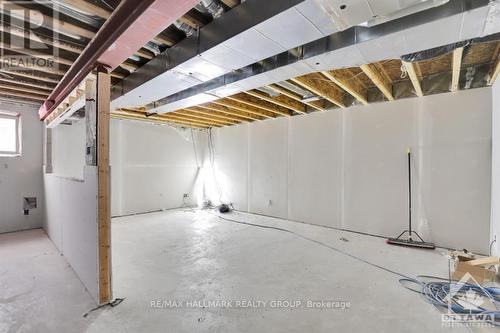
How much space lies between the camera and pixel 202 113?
5285 mm

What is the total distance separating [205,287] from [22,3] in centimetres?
281

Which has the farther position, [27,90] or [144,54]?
[27,90]

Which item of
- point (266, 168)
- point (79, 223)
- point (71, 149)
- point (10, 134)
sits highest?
point (10, 134)

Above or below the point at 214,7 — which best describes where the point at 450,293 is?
below

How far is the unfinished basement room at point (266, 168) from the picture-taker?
1841 mm

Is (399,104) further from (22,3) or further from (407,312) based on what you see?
(22,3)

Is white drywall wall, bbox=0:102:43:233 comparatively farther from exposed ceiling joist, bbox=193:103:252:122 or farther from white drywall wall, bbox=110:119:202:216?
exposed ceiling joist, bbox=193:103:252:122

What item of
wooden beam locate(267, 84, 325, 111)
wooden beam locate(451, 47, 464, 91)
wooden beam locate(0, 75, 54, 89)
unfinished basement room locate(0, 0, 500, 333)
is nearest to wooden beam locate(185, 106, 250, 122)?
unfinished basement room locate(0, 0, 500, 333)

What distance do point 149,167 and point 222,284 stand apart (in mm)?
4783

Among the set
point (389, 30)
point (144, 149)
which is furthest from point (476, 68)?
point (144, 149)

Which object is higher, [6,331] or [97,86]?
[97,86]

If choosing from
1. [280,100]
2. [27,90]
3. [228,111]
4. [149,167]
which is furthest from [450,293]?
[149,167]

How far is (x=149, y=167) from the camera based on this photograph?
21.0 feet

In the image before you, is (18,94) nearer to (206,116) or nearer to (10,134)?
(10,134)
